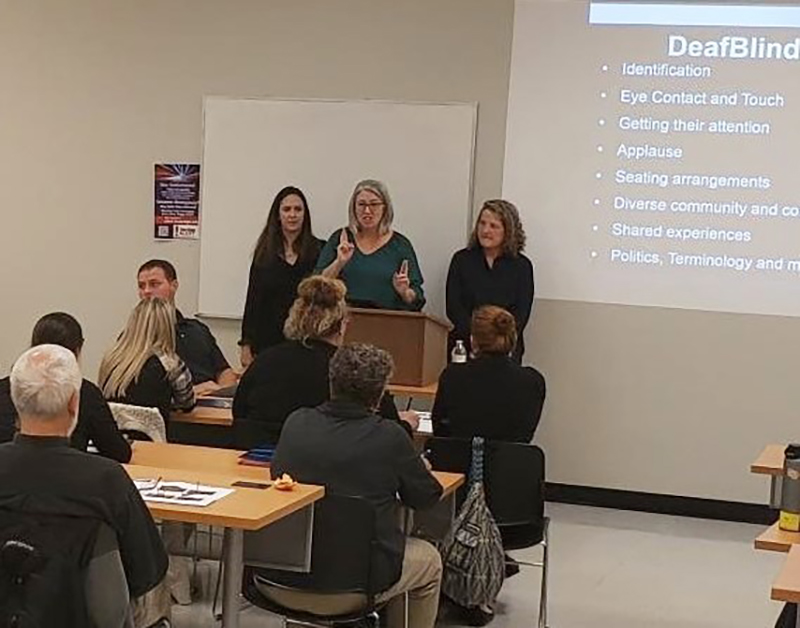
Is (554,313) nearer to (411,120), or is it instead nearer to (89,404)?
(411,120)

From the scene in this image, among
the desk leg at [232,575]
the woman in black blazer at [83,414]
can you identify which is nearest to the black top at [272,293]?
the woman in black blazer at [83,414]

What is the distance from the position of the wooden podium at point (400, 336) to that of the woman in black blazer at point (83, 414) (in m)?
2.03

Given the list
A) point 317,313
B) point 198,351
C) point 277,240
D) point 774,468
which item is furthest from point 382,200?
point 774,468

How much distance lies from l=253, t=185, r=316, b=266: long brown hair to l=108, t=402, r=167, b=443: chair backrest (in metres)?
2.47

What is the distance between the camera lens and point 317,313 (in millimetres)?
4441

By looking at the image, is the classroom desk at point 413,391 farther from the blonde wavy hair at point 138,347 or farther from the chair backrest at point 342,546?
the chair backrest at point 342,546

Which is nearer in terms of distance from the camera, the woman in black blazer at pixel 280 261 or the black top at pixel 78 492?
the black top at pixel 78 492

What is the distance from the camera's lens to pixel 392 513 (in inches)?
145

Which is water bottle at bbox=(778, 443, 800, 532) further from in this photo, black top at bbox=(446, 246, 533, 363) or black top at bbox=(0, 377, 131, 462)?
black top at bbox=(446, 246, 533, 363)

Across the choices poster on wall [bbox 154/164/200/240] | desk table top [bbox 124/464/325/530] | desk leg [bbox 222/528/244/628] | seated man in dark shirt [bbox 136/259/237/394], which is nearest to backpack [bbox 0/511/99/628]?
desk table top [bbox 124/464/325/530]

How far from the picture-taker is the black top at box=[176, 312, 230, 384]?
583cm

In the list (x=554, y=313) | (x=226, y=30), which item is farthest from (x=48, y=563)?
(x=226, y=30)

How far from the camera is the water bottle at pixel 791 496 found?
374 cm

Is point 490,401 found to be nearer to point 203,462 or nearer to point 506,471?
point 506,471
